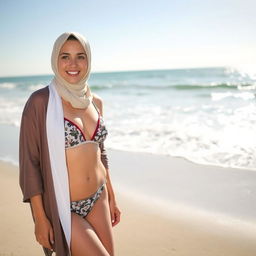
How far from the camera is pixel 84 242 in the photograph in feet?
7.00

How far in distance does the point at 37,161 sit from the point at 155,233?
2.07 metres

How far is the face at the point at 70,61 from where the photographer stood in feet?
7.54

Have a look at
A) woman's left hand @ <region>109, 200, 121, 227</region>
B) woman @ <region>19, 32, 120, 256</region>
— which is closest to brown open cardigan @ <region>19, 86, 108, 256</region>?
woman @ <region>19, 32, 120, 256</region>

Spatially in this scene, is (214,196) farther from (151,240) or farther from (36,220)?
(36,220)

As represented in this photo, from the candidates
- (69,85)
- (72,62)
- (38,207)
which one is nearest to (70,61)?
(72,62)

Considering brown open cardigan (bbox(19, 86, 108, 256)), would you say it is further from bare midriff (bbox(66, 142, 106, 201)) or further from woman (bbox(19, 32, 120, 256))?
bare midriff (bbox(66, 142, 106, 201))

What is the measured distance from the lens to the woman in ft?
6.81

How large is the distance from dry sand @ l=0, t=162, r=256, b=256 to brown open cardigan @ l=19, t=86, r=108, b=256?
4.50 feet

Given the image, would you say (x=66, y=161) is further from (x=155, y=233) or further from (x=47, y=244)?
(x=155, y=233)

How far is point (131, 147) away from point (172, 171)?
1948 mm

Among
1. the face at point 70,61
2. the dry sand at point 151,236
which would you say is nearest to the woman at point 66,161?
the face at point 70,61

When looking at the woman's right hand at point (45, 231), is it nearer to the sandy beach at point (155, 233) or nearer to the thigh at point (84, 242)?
the thigh at point (84, 242)

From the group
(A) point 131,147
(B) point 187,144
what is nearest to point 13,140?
(A) point 131,147

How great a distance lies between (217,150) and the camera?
6.94 m
